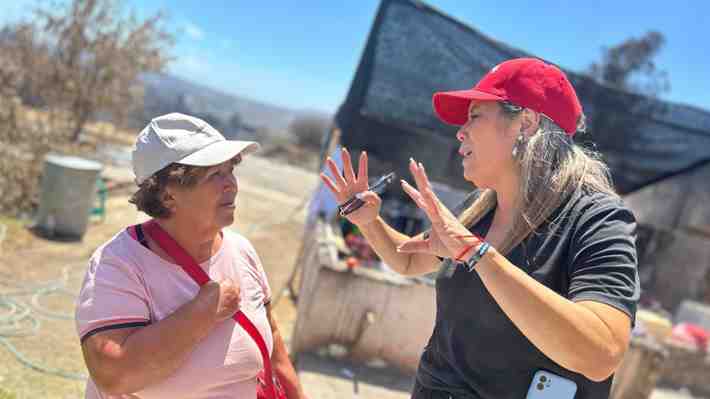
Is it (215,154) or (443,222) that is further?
(215,154)

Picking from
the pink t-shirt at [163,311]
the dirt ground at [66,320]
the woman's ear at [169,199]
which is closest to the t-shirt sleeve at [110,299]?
the pink t-shirt at [163,311]

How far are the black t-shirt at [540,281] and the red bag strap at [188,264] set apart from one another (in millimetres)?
594

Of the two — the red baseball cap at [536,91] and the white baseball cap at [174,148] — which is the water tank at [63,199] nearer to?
the white baseball cap at [174,148]

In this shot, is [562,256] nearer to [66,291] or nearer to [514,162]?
[514,162]

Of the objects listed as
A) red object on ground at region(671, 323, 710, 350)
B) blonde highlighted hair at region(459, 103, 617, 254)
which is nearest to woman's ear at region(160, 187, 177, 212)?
blonde highlighted hair at region(459, 103, 617, 254)

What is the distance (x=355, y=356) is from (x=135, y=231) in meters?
3.04

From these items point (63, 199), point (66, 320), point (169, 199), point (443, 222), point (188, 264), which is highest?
point (443, 222)

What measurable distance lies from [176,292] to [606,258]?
1.29 meters

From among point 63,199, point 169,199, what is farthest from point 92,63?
point 169,199

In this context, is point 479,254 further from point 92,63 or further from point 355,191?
point 92,63

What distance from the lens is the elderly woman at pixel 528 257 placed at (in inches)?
46.8

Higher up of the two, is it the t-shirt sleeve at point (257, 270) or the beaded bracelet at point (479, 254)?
the beaded bracelet at point (479, 254)

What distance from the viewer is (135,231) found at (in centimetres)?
170

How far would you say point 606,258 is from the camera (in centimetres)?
124
